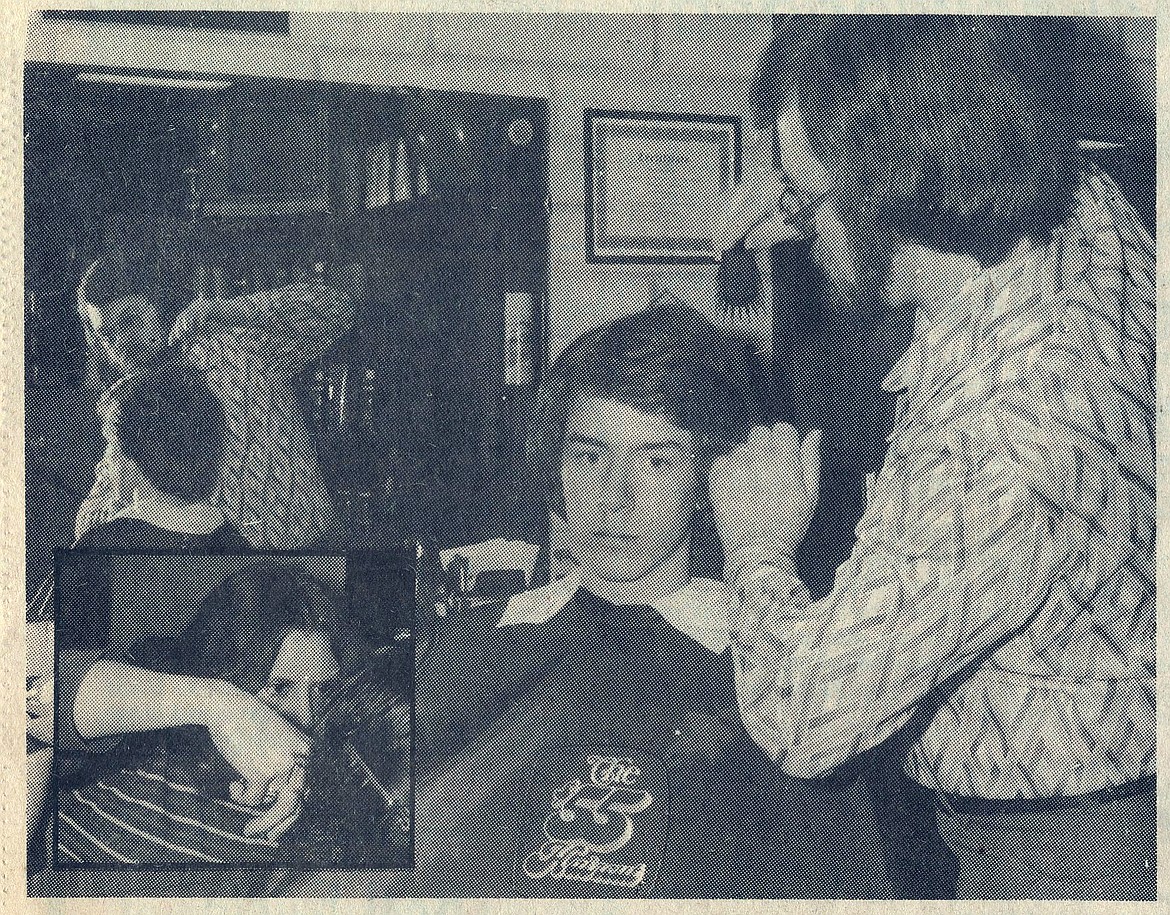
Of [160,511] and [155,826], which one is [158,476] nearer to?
[160,511]

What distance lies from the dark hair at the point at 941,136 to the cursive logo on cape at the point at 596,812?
0.59 meters

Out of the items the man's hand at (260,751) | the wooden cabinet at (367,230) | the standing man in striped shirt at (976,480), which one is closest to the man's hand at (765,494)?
the standing man in striped shirt at (976,480)

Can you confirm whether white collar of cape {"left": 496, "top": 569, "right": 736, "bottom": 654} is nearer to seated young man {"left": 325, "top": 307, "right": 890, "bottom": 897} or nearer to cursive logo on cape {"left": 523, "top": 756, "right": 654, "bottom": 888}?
seated young man {"left": 325, "top": 307, "right": 890, "bottom": 897}

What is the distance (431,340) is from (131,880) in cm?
59

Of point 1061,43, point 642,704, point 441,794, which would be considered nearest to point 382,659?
point 441,794

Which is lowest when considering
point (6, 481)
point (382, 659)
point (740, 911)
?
point (740, 911)

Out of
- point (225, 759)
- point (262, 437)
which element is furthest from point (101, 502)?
point (225, 759)

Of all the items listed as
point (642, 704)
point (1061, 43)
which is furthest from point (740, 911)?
point (1061, 43)

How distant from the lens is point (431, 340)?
1.07 m

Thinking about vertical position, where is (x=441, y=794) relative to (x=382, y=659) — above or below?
below

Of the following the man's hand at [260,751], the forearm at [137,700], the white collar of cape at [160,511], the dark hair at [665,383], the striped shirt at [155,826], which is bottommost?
the striped shirt at [155,826]

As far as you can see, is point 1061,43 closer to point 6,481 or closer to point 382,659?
point 382,659

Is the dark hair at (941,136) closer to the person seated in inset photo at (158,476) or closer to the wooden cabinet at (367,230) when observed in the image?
the wooden cabinet at (367,230)

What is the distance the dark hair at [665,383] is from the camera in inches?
42.1
